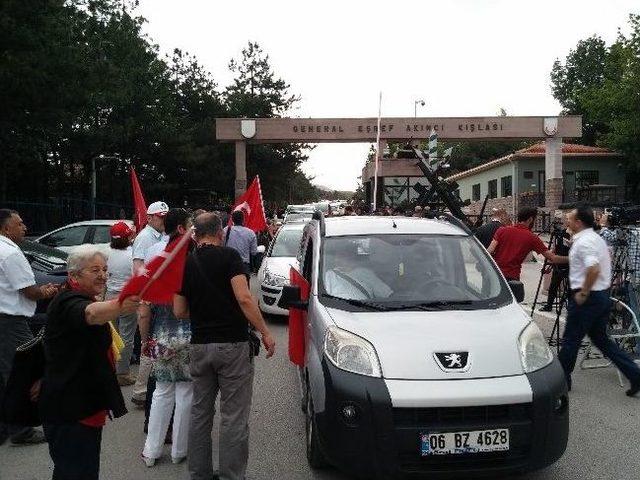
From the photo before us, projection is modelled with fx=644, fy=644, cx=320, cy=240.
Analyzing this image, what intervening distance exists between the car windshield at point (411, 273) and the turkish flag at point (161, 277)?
4.95 feet

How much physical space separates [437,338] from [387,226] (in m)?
1.74

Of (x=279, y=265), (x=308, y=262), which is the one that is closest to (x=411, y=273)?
(x=308, y=262)

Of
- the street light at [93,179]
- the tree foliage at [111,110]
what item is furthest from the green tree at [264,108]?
the street light at [93,179]

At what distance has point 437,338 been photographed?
→ 416cm

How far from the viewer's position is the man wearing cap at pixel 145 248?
598cm

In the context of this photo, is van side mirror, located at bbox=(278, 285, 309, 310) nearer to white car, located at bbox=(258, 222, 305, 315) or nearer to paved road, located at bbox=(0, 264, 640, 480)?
paved road, located at bbox=(0, 264, 640, 480)

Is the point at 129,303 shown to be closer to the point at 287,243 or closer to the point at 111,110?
the point at 287,243

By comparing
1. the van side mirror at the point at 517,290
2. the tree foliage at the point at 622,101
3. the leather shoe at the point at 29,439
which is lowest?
the leather shoe at the point at 29,439

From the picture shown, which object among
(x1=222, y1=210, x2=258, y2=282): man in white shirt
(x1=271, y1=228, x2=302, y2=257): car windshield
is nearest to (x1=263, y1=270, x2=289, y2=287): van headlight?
(x1=222, y1=210, x2=258, y2=282): man in white shirt

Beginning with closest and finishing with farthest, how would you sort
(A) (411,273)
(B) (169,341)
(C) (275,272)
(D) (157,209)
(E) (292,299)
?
(B) (169,341) → (E) (292,299) → (A) (411,273) → (D) (157,209) → (C) (275,272)

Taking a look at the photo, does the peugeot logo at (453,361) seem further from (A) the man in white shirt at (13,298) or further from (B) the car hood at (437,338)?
(A) the man in white shirt at (13,298)

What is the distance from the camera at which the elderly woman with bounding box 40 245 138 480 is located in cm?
318

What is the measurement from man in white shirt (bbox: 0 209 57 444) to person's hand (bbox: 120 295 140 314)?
226 centimetres

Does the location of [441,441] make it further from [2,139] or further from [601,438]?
[2,139]
